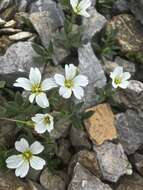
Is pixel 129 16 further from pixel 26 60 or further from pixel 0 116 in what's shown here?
pixel 0 116

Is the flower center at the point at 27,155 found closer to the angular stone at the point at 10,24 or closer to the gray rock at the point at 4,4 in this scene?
the angular stone at the point at 10,24

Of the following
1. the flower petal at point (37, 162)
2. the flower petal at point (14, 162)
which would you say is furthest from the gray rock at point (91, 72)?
the flower petal at point (14, 162)

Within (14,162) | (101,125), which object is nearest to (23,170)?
(14,162)

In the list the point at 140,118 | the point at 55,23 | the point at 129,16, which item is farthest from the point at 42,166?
the point at 129,16

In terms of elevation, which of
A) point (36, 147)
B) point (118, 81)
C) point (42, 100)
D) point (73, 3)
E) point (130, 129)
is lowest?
point (130, 129)

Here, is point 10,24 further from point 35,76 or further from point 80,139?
point 80,139

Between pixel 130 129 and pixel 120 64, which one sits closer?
pixel 130 129
